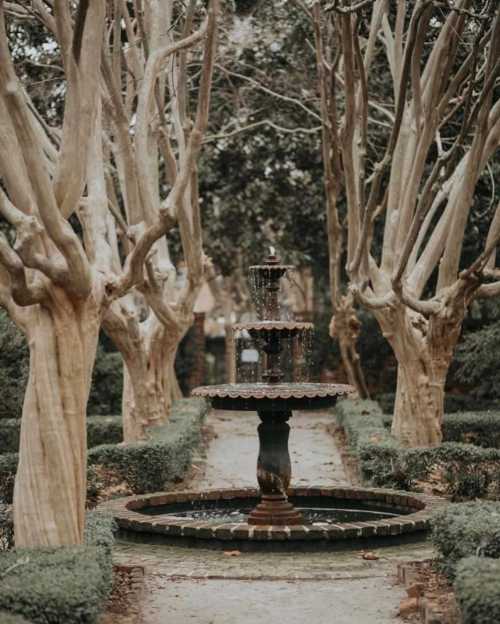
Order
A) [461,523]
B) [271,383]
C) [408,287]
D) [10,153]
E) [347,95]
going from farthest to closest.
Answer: [408,287] < [347,95] < [271,383] < [10,153] < [461,523]

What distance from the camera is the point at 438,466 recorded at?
1405 centimetres

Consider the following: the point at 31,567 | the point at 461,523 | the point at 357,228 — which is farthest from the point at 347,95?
the point at 31,567

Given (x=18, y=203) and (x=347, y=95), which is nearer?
(x=18, y=203)

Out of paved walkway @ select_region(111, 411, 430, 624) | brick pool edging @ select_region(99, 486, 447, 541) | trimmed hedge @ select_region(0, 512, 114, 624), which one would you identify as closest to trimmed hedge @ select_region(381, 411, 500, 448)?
brick pool edging @ select_region(99, 486, 447, 541)

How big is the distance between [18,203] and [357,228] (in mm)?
7411

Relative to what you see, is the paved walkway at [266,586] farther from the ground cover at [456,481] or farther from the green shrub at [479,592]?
Answer: the green shrub at [479,592]

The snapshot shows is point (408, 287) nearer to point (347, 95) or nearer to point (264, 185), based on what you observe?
A: point (347, 95)

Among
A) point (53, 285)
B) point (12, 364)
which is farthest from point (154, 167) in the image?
point (53, 285)

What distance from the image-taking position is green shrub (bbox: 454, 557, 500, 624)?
19.8ft

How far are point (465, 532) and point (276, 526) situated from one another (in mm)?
3812

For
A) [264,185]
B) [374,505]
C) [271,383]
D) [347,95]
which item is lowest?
[374,505]

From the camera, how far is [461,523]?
7.85 m

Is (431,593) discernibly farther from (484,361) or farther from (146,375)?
(484,361)

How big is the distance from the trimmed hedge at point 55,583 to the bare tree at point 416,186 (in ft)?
23.3
